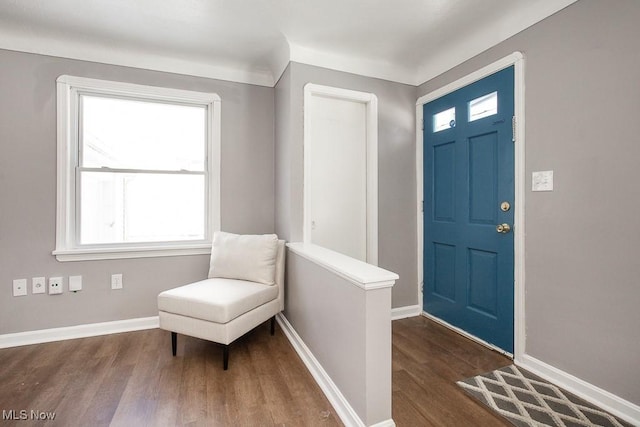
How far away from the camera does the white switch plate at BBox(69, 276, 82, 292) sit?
2.46 meters

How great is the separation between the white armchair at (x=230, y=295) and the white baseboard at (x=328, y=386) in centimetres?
29

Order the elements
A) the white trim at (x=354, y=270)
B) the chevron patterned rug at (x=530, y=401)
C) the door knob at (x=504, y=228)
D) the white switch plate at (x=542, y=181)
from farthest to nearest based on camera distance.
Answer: the door knob at (x=504, y=228)
the white switch plate at (x=542, y=181)
the chevron patterned rug at (x=530, y=401)
the white trim at (x=354, y=270)

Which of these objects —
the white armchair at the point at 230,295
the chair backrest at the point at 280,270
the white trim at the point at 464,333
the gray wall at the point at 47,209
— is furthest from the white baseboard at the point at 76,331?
the white trim at the point at 464,333

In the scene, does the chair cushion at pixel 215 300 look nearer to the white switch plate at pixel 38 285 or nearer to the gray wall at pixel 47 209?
the gray wall at pixel 47 209

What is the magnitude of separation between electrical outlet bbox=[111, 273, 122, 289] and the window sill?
16cm

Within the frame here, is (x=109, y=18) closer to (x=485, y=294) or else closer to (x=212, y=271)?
(x=212, y=271)

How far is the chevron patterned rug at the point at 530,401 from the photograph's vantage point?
A: 152cm

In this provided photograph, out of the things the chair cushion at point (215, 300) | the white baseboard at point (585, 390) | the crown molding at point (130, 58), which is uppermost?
the crown molding at point (130, 58)

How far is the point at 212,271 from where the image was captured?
2535mm

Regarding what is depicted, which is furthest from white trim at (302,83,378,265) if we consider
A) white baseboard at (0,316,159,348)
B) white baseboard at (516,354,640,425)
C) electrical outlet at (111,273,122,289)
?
electrical outlet at (111,273,122,289)

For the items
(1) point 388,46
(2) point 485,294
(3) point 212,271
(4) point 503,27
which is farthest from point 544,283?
(3) point 212,271

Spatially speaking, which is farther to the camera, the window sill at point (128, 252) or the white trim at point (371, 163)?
the white trim at point (371, 163)

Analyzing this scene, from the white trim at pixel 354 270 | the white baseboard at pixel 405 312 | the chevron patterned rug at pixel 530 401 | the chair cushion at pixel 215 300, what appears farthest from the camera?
the white baseboard at pixel 405 312

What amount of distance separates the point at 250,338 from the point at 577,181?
2449mm
